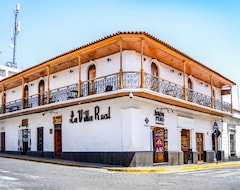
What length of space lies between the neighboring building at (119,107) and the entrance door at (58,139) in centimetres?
7

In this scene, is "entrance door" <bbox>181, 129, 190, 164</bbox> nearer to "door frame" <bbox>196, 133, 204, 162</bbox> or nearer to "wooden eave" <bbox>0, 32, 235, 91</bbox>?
"door frame" <bbox>196, 133, 204, 162</bbox>

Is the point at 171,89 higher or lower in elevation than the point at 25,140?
higher

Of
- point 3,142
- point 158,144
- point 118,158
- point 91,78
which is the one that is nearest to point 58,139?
point 91,78

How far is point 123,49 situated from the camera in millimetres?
18328

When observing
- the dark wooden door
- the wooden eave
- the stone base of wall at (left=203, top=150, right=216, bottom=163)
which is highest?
the wooden eave

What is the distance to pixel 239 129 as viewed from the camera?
29750mm

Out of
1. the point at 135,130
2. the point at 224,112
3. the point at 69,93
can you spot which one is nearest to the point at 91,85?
the point at 69,93

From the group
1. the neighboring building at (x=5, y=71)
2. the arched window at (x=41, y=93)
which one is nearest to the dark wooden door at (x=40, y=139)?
the arched window at (x=41, y=93)

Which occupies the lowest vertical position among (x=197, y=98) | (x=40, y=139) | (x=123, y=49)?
(x=40, y=139)

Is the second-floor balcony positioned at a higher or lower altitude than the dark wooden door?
higher

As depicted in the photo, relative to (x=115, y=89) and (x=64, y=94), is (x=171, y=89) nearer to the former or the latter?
(x=115, y=89)

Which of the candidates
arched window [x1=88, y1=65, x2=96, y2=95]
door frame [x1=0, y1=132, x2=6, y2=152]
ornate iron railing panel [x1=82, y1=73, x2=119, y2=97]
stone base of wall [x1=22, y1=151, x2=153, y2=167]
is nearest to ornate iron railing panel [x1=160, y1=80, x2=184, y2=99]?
ornate iron railing panel [x1=82, y1=73, x2=119, y2=97]

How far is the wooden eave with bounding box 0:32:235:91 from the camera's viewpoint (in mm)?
16578

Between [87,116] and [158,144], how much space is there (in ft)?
14.7
